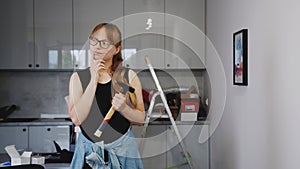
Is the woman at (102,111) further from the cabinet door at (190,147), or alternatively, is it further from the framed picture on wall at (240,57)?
the cabinet door at (190,147)

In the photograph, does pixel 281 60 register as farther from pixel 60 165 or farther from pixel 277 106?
pixel 60 165

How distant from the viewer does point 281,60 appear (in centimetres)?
206

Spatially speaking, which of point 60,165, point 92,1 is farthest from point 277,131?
point 92,1

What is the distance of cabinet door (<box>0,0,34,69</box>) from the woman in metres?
2.43

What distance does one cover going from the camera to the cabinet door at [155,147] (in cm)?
377

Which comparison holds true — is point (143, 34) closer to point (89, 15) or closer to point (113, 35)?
point (89, 15)

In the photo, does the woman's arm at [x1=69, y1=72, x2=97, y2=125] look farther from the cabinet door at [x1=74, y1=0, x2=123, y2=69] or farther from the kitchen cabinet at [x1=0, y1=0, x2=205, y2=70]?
the cabinet door at [x1=74, y1=0, x2=123, y2=69]

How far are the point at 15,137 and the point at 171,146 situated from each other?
160cm

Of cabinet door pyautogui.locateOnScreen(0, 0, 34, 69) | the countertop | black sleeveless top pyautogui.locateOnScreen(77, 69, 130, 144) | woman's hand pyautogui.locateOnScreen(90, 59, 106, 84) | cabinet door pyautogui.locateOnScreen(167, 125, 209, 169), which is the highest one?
cabinet door pyautogui.locateOnScreen(0, 0, 34, 69)

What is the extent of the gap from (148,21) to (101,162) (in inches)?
102

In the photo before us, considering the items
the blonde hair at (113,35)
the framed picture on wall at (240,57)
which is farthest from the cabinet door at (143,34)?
the blonde hair at (113,35)

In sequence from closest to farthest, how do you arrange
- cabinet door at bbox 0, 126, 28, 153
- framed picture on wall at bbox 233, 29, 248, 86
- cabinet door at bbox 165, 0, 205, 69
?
framed picture on wall at bbox 233, 29, 248, 86 → cabinet door at bbox 0, 126, 28, 153 → cabinet door at bbox 165, 0, 205, 69

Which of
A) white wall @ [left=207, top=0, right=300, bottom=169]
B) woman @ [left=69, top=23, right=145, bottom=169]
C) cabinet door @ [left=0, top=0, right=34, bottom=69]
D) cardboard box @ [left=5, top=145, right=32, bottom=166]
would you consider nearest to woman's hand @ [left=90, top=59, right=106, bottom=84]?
woman @ [left=69, top=23, right=145, bottom=169]

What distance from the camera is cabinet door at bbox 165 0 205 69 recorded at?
3.98 metres
